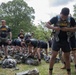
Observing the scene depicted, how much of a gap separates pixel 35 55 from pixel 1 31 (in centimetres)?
229

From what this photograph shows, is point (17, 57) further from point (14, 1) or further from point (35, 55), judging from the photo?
point (14, 1)

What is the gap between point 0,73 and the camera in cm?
844

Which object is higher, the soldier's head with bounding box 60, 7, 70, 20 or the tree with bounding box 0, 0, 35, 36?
the tree with bounding box 0, 0, 35, 36

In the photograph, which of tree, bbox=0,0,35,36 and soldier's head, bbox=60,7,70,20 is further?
tree, bbox=0,0,35,36

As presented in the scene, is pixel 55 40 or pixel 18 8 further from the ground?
pixel 18 8

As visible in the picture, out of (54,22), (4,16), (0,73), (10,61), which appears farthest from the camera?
(4,16)

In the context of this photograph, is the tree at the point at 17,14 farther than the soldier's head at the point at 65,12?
Yes

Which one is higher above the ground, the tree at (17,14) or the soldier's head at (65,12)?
the tree at (17,14)

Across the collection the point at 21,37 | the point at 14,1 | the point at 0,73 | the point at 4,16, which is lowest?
the point at 0,73

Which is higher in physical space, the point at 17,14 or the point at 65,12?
the point at 17,14

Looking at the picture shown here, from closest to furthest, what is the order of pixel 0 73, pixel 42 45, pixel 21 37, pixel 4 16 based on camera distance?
1. pixel 0 73
2. pixel 42 45
3. pixel 21 37
4. pixel 4 16

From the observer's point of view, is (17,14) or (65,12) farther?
(17,14)

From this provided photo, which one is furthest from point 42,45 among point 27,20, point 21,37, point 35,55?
point 27,20

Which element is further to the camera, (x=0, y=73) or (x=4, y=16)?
(x=4, y=16)
